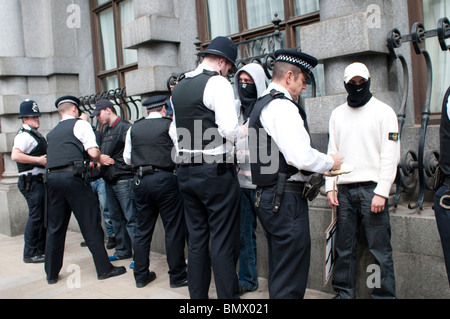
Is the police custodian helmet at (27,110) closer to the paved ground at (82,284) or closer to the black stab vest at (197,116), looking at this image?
the paved ground at (82,284)

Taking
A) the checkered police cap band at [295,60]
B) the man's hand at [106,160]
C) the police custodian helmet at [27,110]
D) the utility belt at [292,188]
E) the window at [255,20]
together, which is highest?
the window at [255,20]

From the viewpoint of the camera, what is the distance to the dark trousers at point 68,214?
5184 millimetres

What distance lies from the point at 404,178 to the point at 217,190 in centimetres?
169

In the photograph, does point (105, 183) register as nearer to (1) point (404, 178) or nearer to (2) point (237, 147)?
(2) point (237, 147)

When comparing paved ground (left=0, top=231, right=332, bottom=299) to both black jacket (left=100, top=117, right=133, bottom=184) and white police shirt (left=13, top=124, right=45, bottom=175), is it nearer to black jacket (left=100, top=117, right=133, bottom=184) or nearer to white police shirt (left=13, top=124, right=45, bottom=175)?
black jacket (left=100, top=117, right=133, bottom=184)

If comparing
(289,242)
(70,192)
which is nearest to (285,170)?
(289,242)

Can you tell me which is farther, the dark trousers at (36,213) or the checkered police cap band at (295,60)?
the dark trousers at (36,213)

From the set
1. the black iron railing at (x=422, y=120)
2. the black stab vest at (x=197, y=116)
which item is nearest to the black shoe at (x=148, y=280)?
the black stab vest at (x=197, y=116)

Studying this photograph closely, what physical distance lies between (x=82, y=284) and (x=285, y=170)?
3.04 meters

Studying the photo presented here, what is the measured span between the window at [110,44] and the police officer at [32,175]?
2328 mm

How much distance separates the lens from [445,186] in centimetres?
297

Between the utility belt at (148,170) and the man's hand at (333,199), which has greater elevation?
the utility belt at (148,170)

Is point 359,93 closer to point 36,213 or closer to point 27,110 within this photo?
point 27,110

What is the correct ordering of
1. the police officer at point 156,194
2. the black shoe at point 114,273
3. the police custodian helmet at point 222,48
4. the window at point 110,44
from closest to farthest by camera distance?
the police custodian helmet at point 222,48 < the police officer at point 156,194 < the black shoe at point 114,273 < the window at point 110,44
